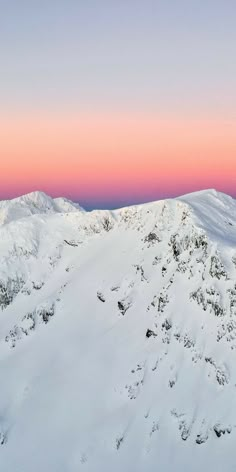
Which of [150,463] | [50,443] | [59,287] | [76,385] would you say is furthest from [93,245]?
[150,463]

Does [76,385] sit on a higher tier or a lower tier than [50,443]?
higher

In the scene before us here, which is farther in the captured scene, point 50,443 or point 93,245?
point 93,245

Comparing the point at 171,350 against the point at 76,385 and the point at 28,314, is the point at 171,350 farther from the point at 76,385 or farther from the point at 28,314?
the point at 28,314

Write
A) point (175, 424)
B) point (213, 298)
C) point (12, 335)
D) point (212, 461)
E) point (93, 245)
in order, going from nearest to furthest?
point (212, 461)
point (175, 424)
point (213, 298)
point (12, 335)
point (93, 245)

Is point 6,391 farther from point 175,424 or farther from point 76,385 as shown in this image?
point 175,424

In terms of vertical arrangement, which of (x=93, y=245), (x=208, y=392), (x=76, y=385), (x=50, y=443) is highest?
(x=93, y=245)

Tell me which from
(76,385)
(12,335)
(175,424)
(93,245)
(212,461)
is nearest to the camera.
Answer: (212,461)

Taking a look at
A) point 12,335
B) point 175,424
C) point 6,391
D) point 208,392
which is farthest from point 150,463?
point 12,335
